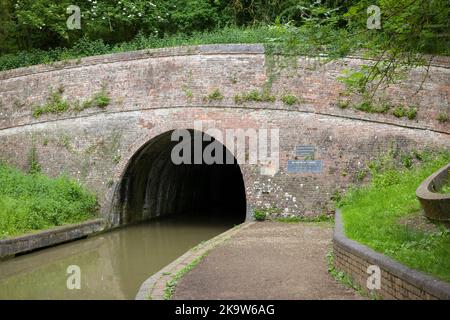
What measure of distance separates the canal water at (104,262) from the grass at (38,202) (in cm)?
68

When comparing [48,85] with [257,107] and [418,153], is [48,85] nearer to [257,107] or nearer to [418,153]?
[257,107]

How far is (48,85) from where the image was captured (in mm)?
15453

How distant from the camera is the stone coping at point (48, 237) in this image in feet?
32.9

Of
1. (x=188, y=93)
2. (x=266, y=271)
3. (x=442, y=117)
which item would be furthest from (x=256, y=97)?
(x=266, y=271)

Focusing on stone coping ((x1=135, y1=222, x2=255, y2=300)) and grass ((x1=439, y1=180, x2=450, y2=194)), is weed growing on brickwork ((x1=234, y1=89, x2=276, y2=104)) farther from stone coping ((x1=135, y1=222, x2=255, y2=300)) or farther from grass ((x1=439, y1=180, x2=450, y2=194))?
grass ((x1=439, y1=180, x2=450, y2=194))

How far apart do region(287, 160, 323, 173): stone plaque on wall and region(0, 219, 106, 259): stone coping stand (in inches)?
210

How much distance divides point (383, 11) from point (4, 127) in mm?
12856

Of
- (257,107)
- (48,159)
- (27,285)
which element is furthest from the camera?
(48,159)

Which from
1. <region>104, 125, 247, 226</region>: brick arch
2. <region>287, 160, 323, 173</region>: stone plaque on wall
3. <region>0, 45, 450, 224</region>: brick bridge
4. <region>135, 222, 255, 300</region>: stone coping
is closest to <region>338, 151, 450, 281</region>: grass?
<region>0, 45, 450, 224</region>: brick bridge

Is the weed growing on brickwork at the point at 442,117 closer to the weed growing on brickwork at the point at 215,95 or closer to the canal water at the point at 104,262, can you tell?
the weed growing on brickwork at the point at 215,95

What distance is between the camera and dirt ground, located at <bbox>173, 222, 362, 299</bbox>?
595 cm

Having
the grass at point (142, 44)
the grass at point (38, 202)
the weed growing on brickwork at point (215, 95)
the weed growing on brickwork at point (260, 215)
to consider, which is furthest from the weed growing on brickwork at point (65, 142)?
the weed growing on brickwork at point (260, 215)
